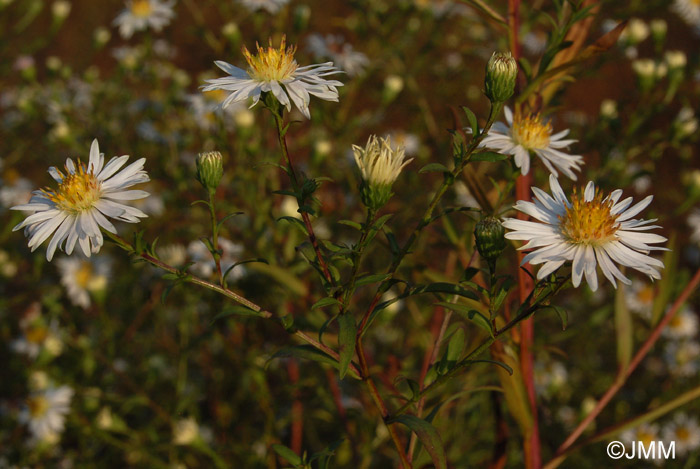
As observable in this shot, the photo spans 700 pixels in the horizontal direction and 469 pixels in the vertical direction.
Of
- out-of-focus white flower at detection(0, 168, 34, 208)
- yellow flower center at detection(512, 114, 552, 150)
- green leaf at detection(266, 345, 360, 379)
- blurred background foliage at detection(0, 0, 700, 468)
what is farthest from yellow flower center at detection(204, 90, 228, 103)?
green leaf at detection(266, 345, 360, 379)

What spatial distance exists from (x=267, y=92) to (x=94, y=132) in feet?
5.13

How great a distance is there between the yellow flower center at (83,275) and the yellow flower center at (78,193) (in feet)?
3.69

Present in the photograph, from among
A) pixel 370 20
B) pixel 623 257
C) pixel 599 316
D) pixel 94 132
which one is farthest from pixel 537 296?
pixel 94 132

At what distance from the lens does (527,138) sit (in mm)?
898

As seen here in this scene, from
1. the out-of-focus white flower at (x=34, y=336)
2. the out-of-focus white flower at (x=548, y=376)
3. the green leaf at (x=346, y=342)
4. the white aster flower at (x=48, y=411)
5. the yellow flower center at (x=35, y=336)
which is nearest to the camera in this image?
the green leaf at (x=346, y=342)

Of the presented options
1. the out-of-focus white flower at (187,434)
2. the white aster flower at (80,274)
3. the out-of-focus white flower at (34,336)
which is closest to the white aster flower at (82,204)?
the out-of-focus white flower at (187,434)

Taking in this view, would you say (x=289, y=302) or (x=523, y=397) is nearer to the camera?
(x=523, y=397)

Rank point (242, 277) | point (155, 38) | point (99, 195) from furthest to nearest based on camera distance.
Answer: point (155, 38) → point (242, 277) → point (99, 195)

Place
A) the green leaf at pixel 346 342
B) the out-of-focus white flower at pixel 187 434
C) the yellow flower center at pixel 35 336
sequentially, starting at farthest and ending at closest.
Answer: the yellow flower center at pixel 35 336
the out-of-focus white flower at pixel 187 434
the green leaf at pixel 346 342

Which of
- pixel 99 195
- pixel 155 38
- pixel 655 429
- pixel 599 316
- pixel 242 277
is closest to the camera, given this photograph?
pixel 99 195

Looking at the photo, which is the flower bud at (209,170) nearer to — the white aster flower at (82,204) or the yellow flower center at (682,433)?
the white aster flower at (82,204)

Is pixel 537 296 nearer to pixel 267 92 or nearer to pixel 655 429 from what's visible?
pixel 267 92

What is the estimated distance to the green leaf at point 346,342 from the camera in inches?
23.3

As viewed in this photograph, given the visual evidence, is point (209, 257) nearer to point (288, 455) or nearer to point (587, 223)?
point (288, 455)
